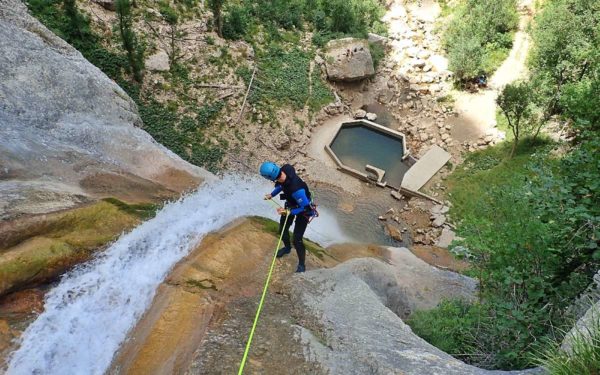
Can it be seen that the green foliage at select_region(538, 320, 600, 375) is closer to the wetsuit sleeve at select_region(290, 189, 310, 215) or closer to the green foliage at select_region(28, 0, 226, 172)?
the wetsuit sleeve at select_region(290, 189, 310, 215)

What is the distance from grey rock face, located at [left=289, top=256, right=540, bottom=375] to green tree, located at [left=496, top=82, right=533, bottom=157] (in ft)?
44.2

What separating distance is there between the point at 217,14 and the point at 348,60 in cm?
792

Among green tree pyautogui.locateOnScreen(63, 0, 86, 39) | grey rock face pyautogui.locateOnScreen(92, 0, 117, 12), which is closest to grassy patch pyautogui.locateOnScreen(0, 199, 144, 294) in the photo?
green tree pyautogui.locateOnScreen(63, 0, 86, 39)

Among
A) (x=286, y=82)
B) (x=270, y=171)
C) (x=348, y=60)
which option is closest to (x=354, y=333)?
(x=270, y=171)

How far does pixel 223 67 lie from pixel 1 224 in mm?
16600

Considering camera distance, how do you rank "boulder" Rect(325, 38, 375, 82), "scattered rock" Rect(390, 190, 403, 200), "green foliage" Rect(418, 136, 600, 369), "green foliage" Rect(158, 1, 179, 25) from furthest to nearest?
1. "boulder" Rect(325, 38, 375, 82)
2. "green foliage" Rect(158, 1, 179, 25)
3. "scattered rock" Rect(390, 190, 403, 200)
4. "green foliage" Rect(418, 136, 600, 369)

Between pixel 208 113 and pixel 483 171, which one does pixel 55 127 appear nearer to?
pixel 208 113

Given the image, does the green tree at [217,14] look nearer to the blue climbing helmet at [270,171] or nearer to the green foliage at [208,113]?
the green foliage at [208,113]

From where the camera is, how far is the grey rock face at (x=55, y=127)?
8.02 meters

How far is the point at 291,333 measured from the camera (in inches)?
256

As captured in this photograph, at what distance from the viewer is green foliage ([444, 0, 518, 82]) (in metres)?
23.5

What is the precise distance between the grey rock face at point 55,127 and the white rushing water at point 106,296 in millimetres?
1381

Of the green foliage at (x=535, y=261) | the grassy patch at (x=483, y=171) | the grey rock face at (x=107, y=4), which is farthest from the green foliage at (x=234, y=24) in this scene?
the green foliage at (x=535, y=261)

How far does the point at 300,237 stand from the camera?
8.73 meters
